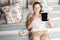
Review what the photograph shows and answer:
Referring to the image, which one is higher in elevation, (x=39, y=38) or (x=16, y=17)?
(x=16, y=17)

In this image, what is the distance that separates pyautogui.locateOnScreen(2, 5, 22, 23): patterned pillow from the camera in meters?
1.76

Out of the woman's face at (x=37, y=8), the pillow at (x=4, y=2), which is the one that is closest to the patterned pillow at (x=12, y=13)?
the pillow at (x=4, y=2)

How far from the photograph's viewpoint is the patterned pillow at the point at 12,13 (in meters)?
1.76

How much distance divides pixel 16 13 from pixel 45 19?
37 centimetres

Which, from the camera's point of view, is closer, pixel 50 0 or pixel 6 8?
pixel 6 8

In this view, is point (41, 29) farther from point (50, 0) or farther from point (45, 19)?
point (50, 0)

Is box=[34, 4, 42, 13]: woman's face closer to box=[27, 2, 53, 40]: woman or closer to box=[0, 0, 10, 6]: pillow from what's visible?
box=[27, 2, 53, 40]: woman

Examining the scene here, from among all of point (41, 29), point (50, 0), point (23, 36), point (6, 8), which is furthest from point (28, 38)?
point (50, 0)

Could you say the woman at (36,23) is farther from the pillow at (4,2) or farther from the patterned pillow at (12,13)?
the pillow at (4,2)

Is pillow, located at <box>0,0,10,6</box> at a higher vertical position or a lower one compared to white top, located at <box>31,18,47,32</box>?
higher

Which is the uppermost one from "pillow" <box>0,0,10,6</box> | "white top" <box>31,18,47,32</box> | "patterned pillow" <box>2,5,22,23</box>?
"pillow" <box>0,0,10,6</box>

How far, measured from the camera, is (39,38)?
1.70 meters

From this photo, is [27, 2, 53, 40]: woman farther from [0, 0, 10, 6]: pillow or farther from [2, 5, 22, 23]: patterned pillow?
[0, 0, 10, 6]: pillow

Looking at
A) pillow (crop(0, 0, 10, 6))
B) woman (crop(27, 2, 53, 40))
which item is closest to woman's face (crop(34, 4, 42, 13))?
woman (crop(27, 2, 53, 40))
